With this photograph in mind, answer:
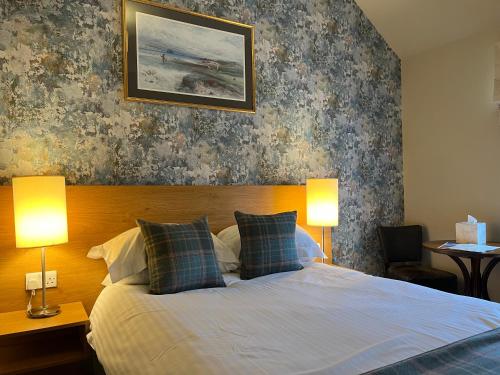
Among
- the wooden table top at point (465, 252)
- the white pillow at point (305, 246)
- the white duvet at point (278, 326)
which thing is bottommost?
the white duvet at point (278, 326)

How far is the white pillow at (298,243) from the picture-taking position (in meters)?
2.55

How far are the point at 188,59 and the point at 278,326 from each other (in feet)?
6.75

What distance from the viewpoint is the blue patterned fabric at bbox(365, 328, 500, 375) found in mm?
1107

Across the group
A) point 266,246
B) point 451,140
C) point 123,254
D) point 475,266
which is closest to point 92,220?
point 123,254

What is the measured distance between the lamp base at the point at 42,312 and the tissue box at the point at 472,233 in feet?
9.73

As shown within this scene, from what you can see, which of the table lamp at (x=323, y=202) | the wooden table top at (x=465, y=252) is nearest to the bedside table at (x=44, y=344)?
the table lamp at (x=323, y=202)

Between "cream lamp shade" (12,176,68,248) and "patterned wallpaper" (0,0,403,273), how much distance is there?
14.2 inches

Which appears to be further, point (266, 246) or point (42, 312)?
point (266, 246)

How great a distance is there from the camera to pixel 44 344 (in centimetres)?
200

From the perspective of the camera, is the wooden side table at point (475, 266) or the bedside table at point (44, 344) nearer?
the bedside table at point (44, 344)

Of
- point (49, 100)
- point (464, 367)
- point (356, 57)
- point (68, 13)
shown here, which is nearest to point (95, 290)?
point (49, 100)

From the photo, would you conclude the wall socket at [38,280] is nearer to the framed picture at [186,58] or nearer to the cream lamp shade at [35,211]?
the cream lamp shade at [35,211]

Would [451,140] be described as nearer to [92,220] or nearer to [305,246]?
[305,246]

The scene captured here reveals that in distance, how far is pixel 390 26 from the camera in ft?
12.0
